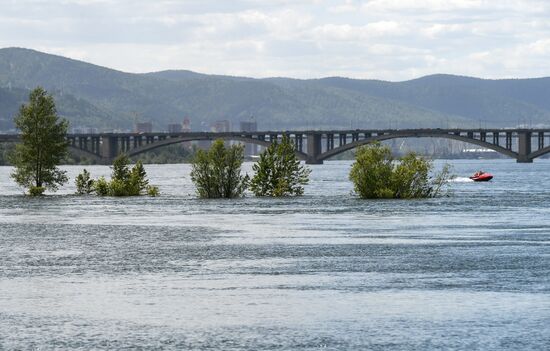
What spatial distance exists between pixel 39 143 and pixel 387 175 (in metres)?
31.3

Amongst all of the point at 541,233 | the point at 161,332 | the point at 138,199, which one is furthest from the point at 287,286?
the point at 138,199

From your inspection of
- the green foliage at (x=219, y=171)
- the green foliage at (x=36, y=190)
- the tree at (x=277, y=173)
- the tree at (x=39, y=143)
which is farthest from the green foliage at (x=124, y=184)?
the tree at (x=277, y=173)

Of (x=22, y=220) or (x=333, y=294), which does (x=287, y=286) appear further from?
(x=22, y=220)

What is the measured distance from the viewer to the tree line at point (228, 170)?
95250mm

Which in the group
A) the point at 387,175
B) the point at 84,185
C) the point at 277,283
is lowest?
the point at 277,283

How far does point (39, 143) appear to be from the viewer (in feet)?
353

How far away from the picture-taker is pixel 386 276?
42656mm

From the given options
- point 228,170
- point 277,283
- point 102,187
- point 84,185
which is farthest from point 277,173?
point 277,283

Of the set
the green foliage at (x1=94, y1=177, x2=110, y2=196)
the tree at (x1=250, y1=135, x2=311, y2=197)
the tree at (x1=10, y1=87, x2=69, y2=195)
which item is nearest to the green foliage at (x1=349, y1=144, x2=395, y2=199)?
the tree at (x1=250, y1=135, x2=311, y2=197)

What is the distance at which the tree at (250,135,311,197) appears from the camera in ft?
325

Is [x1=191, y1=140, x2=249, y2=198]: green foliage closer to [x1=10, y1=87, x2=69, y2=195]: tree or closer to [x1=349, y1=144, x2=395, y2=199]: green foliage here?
[x1=349, y1=144, x2=395, y2=199]: green foliage

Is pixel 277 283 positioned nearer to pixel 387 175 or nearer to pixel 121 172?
pixel 387 175

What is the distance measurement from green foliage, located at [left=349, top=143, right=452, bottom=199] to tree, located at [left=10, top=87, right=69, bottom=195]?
27240 mm

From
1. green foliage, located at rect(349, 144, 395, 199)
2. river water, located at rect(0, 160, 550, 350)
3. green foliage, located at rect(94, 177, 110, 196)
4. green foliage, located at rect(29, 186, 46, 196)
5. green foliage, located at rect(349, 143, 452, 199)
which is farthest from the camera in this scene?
green foliage, located at rect(29, 186, 46, 196)
